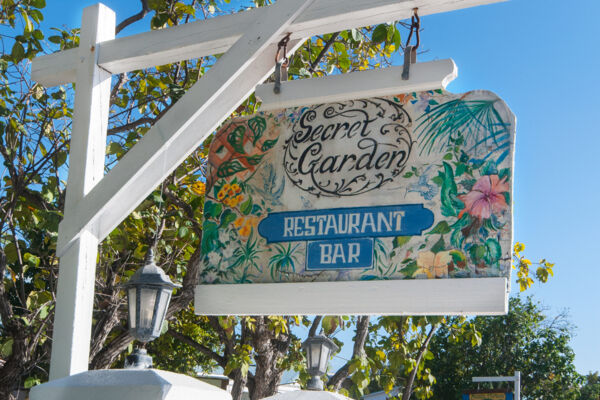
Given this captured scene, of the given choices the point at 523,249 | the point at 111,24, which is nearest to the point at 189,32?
the point at 111,24

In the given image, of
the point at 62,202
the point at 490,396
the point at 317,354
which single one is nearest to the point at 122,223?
the point at 62,202

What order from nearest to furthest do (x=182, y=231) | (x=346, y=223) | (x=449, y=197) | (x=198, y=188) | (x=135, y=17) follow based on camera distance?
(x=449, y=197)
(x=346, y=223)
(x=182, y=231)
(x=135, y=17)
(x=198, y=188)

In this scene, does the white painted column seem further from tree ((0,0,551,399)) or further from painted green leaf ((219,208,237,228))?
tree ((0,0,551,399))

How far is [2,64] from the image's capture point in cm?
595

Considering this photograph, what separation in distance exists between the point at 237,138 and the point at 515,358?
28.9 meters

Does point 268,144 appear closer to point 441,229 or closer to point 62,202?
point 441,229

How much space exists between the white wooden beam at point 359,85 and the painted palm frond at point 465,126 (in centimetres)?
11

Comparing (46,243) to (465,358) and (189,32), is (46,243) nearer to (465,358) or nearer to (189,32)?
(189,32)

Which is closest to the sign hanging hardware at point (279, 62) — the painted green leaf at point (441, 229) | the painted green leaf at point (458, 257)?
the painted green leaf at point (441, 229)

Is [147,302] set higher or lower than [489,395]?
higher

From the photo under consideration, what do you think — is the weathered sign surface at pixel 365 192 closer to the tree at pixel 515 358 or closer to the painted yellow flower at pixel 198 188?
the painted yellow flower at pixel 198 188

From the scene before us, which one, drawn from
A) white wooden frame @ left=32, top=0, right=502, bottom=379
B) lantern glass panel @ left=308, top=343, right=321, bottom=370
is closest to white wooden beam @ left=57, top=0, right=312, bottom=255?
white wooden frame @ left=32, top=0, right=502, bottom=379

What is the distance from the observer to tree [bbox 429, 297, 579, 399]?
29188 mm

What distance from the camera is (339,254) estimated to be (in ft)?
8.98
